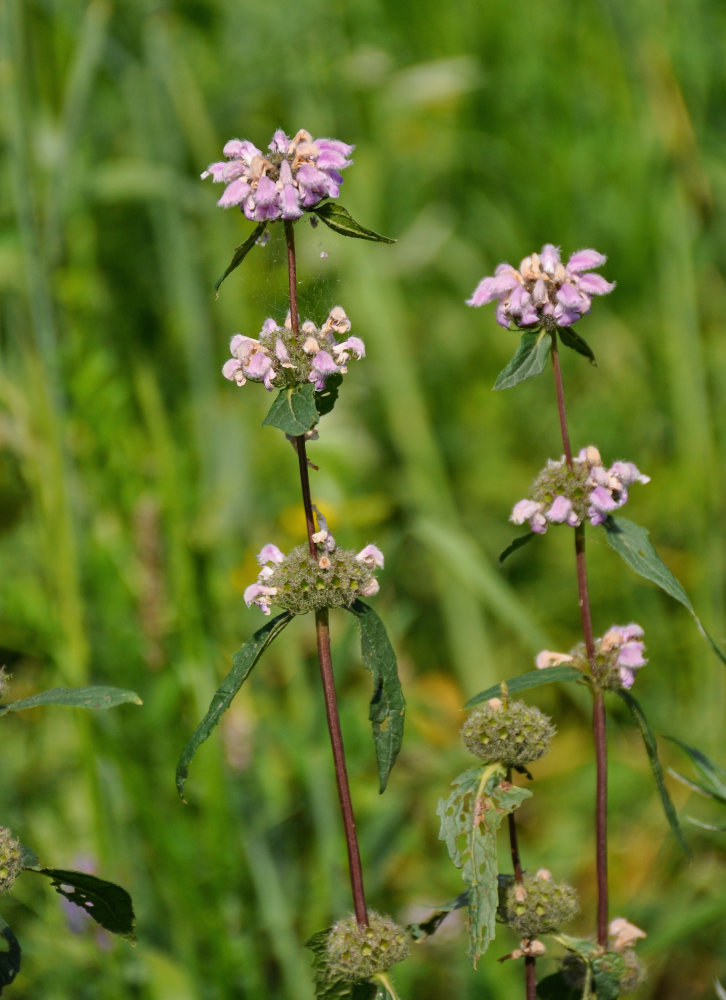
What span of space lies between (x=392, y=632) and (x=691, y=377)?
858 mm

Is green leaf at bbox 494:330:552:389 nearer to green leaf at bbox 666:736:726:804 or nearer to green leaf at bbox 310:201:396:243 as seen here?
green leaf at bbox 310:201:396:243

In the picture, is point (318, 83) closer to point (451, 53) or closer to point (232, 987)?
point (451, 53)

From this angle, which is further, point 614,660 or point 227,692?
point 614,660

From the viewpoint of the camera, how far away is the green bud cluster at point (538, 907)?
868 mm

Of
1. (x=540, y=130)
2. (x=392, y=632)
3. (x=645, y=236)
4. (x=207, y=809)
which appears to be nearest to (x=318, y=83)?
(x=540, y=130)

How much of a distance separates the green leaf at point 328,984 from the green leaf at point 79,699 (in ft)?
0.80

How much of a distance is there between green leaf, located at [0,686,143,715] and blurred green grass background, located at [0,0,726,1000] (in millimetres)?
326

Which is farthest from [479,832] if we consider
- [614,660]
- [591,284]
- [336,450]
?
[336,450]

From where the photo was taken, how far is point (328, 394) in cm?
87

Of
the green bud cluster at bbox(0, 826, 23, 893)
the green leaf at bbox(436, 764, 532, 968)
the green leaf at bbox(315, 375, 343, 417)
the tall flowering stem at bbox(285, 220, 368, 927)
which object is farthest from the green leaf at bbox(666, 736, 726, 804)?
the green bud cluster at bbox(0, 826, 23, 893)

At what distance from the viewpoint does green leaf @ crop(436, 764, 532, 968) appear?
2.56 feet

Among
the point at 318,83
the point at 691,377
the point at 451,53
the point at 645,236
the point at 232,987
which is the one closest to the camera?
the point at 232,987

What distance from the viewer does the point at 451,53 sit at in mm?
3277

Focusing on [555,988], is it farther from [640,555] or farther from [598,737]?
[640,555]
